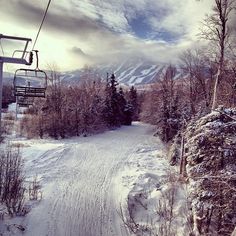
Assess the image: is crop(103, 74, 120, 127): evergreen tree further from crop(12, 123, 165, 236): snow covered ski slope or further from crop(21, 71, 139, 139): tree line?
crop(12, 123, 165, 236): snow covered ski slope

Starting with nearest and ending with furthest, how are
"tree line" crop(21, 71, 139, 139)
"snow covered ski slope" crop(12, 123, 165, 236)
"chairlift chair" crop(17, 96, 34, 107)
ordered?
"snow covered ski slope" crop(12, 123, 165, 236)
"chairlift chair" crop(17, 96, 34, 107)
"tree line" crop(21, 71, 139, 139)

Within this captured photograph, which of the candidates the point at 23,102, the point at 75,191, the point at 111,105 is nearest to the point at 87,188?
the point at 75,191

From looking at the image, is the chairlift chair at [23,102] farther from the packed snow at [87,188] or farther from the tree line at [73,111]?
the tree line at [73,111]

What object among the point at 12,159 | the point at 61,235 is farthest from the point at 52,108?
the point at 61,235

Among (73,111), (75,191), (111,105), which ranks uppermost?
(111,105)

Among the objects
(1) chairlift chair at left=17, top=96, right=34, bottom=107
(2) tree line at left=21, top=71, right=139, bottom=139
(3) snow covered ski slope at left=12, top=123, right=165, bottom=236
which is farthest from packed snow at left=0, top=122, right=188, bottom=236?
(2) tree line at left=21, top=71, right=139, bottom=139

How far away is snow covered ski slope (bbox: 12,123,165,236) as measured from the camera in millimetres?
12648

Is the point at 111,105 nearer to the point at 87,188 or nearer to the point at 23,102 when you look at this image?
the point at 87,188

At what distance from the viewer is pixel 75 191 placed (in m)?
16.4

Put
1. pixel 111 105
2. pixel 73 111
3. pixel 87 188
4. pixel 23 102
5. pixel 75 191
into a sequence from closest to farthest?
pixel 23 102 < pixel 75 191 < pixel 87 188 < pixel 73 111 < pixel 111 105

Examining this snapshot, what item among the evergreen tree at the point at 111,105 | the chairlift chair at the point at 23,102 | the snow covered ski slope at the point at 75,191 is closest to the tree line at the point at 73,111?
the evergreen tree at the point at 111,105

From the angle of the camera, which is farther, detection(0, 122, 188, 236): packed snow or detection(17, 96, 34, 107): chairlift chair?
detection(17, 96, 34, 107): chairlift chair

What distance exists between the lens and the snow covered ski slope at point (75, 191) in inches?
498

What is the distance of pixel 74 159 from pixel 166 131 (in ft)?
49.9
